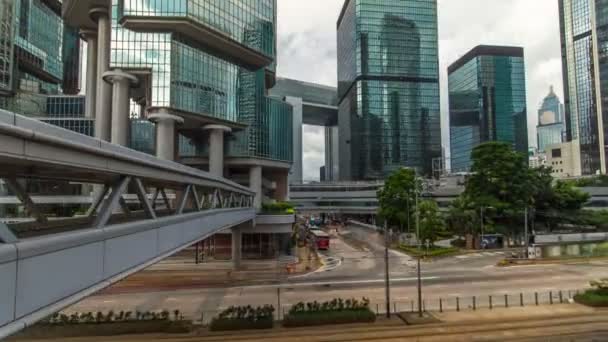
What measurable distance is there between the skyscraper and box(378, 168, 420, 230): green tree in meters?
123

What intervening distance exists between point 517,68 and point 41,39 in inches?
7907

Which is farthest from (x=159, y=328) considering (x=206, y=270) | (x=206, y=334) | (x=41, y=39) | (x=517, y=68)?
(x=517, y=68)

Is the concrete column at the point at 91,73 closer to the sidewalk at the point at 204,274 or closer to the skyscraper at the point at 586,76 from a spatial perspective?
the sidewalk at the point at 204,274

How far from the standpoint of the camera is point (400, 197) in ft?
226

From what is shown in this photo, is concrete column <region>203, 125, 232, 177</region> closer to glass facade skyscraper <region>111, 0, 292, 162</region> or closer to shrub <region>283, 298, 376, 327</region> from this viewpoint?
glass facade skyscraper <region>111, 0, 292, 162</region>

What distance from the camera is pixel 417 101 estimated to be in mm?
157500

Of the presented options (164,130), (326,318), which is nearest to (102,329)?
Answer: (326,318)

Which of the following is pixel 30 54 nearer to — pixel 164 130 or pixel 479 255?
pixel 164 130

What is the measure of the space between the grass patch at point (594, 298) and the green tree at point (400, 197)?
3898 centimetres

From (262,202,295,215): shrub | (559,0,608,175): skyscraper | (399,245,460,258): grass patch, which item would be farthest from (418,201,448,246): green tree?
(559,0,608,175): skyscraper

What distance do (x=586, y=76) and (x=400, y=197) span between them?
153 meters

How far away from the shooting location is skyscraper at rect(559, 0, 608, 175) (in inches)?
5723

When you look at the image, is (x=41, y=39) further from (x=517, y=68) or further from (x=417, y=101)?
(x=517, y=68)

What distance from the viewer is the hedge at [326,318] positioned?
22984mm
